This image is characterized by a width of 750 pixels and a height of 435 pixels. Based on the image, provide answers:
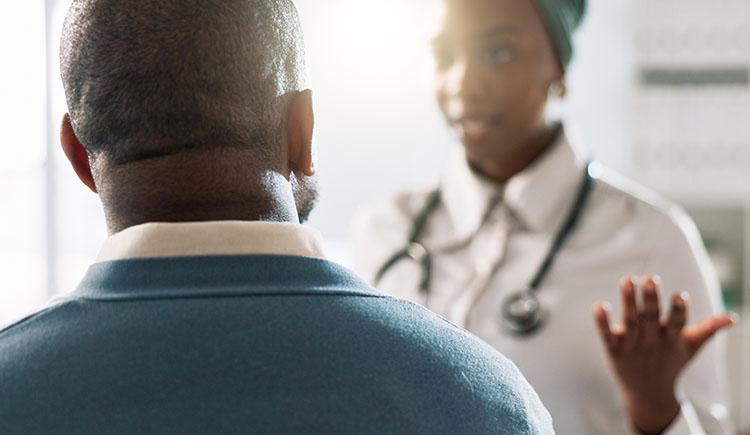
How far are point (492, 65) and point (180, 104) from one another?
921mm

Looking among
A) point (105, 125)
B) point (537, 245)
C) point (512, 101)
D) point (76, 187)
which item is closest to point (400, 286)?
point (537, 245)

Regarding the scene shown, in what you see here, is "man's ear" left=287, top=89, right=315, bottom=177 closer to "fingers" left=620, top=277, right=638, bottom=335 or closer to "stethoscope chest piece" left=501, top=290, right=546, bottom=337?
"fingers" left=620, top=277, right=638, bottom=335

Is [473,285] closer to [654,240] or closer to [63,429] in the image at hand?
[654,240]

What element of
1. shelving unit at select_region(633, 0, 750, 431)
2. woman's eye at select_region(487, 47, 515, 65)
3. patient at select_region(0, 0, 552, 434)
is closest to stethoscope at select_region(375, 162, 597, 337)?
woman's eye at select_region(487, 47, 515, 65)

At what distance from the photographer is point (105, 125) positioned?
2.32ft

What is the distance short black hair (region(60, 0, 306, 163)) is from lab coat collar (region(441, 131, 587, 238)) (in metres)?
0.92

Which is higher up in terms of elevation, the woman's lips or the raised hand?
the woman's lips

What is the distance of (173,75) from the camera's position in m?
0.68

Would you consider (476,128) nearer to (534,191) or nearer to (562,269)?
(534,191)

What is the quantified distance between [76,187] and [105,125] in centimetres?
245

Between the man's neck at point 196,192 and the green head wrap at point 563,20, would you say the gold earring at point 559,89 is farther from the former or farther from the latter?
the man's neck at point 196,192

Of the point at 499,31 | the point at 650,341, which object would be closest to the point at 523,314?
the point at 650,341

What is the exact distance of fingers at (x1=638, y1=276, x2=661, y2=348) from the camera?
1.19 m

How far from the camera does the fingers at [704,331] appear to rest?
126cm
